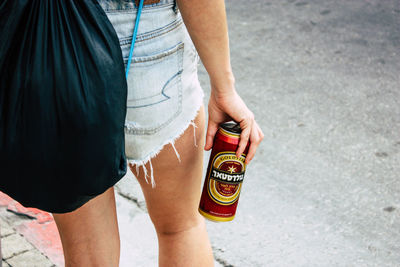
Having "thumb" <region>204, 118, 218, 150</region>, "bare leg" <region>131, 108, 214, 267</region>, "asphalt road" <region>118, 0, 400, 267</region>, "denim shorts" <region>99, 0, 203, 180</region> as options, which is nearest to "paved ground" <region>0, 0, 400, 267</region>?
"asphalt road" <region>118, 0, 400, 267</region>

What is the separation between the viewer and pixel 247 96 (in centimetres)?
413

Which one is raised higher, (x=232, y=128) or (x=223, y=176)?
(x=232, y=128)

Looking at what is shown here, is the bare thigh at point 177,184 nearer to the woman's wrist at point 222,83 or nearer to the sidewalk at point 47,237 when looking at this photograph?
the woman's wrist at point 222,83

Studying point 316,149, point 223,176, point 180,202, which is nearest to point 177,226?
point 180,202

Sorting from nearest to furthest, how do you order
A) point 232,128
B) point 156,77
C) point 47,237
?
1. point 156,77
2. point 232,128
3. point 47,237

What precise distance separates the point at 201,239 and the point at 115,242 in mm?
274

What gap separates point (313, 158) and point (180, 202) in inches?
73.4

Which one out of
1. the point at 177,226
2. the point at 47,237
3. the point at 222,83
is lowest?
the point at 47,237

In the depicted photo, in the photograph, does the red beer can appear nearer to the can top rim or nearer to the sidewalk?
the can top rim

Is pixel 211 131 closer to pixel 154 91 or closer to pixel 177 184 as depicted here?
pixel 177 184

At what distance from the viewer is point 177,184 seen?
1576mm

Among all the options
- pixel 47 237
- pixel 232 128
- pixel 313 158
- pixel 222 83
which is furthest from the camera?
pixel 313 158

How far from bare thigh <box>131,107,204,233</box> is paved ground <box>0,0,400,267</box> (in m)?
0.90

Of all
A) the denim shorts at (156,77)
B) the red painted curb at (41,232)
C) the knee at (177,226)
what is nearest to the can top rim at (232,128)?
the denim shorts at (156,77)
